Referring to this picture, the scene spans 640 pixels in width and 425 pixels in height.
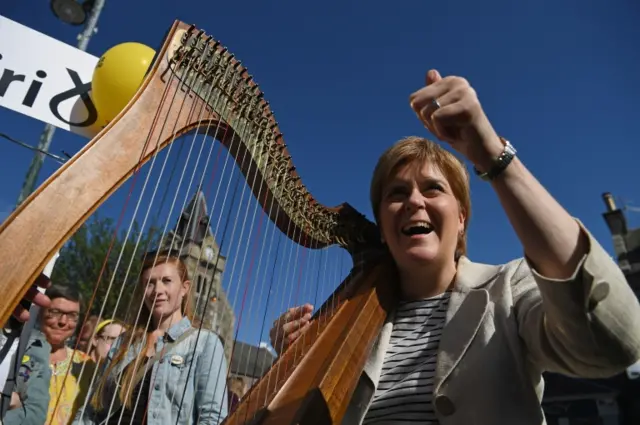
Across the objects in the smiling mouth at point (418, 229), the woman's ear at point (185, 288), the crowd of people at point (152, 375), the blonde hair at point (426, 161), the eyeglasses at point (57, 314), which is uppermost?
the blonde hair at point (426, 161)

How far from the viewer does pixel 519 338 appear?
116cm

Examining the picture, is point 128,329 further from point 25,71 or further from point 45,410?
point 25,71

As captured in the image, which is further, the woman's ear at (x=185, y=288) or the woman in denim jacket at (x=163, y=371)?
the woman's ear at (x=185, y=288)

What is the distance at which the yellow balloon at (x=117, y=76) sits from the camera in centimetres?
280

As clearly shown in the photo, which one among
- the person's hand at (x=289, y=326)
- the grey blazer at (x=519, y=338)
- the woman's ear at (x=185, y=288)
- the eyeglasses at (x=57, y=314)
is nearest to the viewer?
the grey blazer at (x=519, y=338)

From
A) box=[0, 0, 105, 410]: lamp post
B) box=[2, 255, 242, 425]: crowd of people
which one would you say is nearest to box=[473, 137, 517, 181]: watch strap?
box=[2, 255, 242, 425]: crowd of people

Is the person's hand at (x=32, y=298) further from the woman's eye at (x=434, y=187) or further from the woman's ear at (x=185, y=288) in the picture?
the woman's ear at (x=185, y=288)

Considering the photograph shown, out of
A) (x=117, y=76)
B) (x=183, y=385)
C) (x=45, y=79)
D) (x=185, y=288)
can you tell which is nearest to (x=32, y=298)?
(x=183, y=385)

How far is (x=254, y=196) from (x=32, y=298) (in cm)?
122

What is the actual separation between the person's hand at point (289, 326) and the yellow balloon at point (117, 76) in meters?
1.69

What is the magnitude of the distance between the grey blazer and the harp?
163 mm

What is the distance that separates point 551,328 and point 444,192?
0.73 m

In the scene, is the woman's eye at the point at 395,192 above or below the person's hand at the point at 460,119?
above

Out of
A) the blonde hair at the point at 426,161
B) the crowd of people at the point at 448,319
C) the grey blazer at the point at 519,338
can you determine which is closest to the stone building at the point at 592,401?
the blonde hair at the point at 426,161
